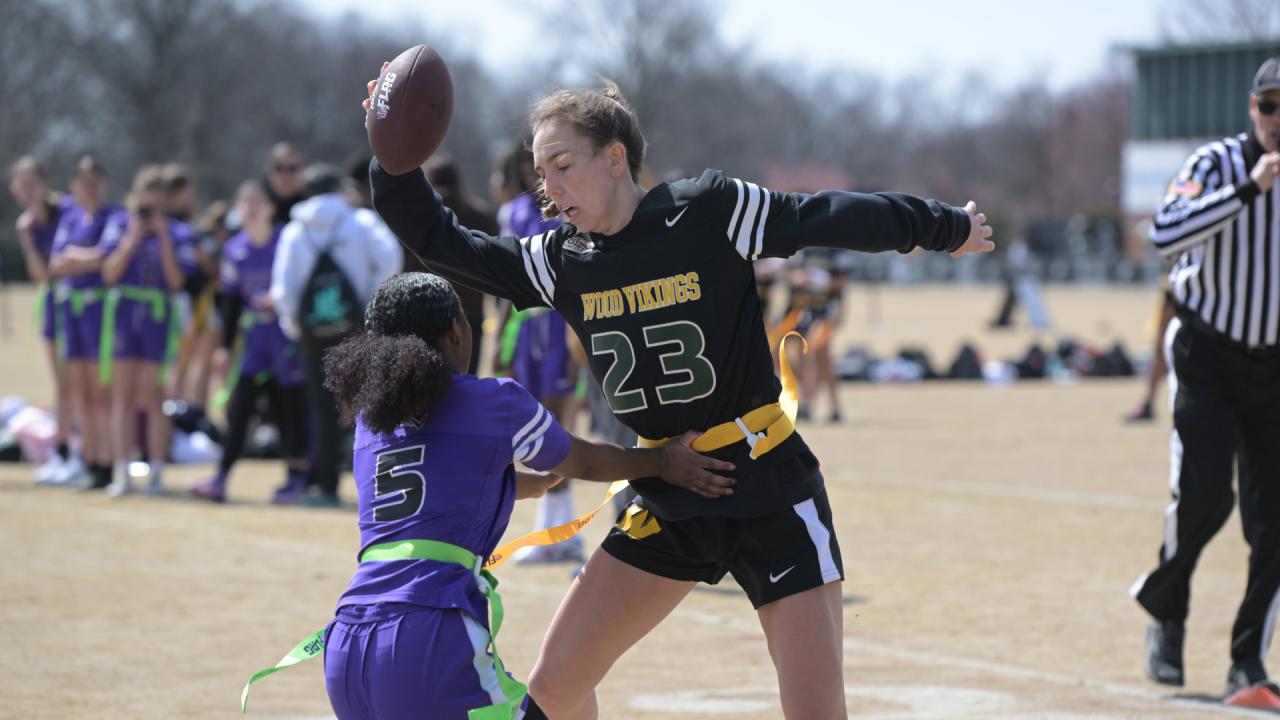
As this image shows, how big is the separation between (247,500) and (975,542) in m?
5.41

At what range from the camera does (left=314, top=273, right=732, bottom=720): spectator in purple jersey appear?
300cm

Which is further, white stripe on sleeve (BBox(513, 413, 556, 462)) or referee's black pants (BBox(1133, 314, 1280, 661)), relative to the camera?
referee's black pants (BBox(1133, 314, 1280, 661))

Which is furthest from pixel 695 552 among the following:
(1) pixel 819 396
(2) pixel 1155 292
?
(2) pixel 1155 292

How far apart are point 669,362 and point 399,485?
797mm

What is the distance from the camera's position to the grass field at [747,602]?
5137 mm

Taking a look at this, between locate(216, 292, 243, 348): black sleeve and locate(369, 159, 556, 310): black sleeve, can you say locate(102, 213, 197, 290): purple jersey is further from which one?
locate(369, 159, 556, 310): black sleeve

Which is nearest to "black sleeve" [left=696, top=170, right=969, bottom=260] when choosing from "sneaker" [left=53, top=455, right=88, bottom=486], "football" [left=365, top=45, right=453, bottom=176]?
"football" [left=365, top=45, right=453, bottom=176]

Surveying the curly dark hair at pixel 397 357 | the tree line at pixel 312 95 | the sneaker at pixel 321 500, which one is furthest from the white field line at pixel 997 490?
the tree line at pixel 312 95

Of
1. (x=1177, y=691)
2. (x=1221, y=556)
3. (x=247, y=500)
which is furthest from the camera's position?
(x=247, y=500)

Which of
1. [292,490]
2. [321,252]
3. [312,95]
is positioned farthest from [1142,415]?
[312,95]

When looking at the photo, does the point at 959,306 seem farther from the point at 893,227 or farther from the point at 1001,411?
the point at 893,227

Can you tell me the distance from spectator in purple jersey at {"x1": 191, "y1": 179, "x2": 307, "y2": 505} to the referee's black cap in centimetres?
694

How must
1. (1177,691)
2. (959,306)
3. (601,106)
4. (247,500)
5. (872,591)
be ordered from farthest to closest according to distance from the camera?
(959,306) < (247,500) < (872,591) < (1177,691) < (601,106)

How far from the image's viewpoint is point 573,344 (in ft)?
26.1
